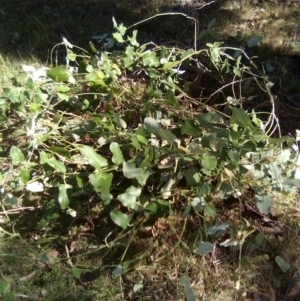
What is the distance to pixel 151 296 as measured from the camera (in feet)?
9.07

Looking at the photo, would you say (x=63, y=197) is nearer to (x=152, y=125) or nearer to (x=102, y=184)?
(x=102, y=184)

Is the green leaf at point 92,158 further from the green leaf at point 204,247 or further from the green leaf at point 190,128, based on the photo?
the green leaf at point 204,247

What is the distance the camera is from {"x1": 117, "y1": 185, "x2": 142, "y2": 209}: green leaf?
106 inches

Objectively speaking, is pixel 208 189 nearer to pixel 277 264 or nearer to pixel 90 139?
pixel 277 264

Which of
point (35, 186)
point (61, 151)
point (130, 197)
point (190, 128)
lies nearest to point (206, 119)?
point (190, 128)

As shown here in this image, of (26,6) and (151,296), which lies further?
(26,6)

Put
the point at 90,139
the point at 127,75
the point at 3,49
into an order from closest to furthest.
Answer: the point at 90,139, the point at 127,75, the point at 3,49

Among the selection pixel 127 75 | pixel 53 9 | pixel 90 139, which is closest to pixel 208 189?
pixel 90 139

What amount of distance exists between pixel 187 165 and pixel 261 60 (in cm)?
145

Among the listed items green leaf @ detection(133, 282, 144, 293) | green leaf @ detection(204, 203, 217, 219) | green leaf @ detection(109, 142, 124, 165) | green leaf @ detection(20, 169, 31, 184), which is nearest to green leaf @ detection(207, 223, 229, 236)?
green leaf @ detection(204, 203, 217, 219)

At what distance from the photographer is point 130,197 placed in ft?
8.89

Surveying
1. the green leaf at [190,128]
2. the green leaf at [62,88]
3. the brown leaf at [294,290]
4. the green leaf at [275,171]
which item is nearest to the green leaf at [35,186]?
the green leaf at [62,88]

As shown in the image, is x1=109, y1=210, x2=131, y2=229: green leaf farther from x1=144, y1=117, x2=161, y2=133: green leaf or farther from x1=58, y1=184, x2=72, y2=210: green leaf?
x1=144, y1=117, x2=161, y2=133: green leaf

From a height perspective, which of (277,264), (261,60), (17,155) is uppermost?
(17,155)
